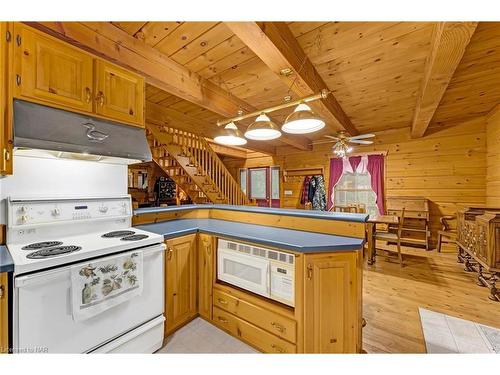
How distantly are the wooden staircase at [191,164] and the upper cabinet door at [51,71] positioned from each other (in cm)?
176

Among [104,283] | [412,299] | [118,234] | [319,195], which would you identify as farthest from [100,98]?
[319,195]

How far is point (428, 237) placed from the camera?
4391mm

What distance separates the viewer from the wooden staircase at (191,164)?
3.68 meters

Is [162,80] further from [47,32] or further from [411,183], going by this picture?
[411,183]

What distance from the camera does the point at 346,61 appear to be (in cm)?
215

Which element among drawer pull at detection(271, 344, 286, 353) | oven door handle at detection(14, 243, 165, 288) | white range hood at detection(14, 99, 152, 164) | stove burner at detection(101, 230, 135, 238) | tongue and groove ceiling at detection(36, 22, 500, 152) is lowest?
drawer pull at detection(271, 344, 286, 353)

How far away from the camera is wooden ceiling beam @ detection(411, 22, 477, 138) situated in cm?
137

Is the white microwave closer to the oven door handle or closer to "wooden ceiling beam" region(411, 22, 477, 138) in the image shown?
the oven door handle

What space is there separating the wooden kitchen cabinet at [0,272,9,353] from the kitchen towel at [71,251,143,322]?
0.26 m

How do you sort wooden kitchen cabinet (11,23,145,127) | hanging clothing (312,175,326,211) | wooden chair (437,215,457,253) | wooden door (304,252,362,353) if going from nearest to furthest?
wooden kitchen cabinet (11,23,145,127) → wooden door (304,252,362,353) → wooden chair (437,215,457,253) → hanging clothing (312,175,326,211)

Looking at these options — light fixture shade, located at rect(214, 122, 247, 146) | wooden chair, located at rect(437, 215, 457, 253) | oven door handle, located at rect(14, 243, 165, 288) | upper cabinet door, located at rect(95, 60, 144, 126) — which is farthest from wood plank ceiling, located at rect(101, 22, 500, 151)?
wooden chair, located at rect(437, 215, 457, 253)

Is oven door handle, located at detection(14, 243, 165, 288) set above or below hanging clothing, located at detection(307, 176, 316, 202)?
below

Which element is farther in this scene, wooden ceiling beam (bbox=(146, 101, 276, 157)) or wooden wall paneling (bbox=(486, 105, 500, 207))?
wooden wall paneling (bbox=(486, 105, 500, 207))
